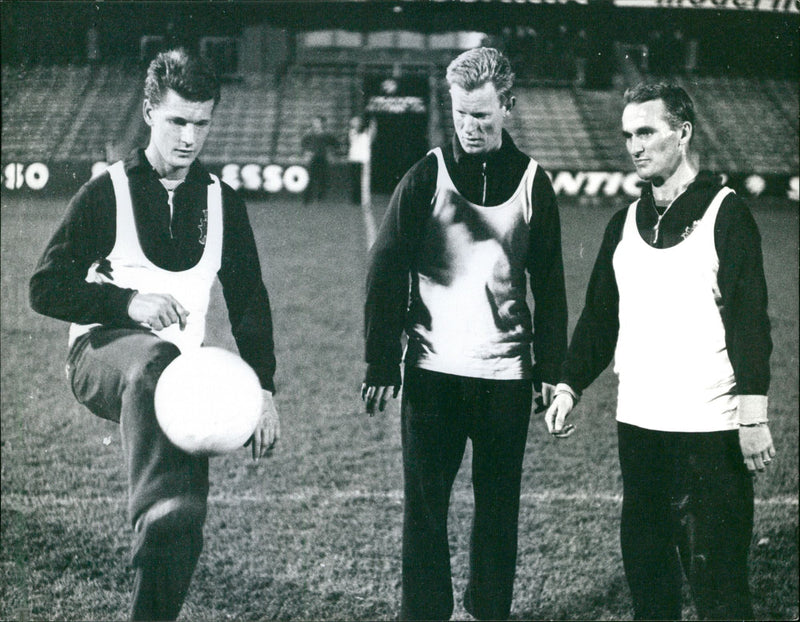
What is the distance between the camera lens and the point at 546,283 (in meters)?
2.71

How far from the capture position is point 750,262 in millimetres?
2420

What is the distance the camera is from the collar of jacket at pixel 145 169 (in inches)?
103

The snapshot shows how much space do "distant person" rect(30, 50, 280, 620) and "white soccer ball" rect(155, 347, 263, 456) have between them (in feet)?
0.12

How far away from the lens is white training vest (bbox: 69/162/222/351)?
102 inches

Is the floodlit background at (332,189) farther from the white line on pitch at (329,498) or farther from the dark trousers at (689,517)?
the dark trousers at (689,517)

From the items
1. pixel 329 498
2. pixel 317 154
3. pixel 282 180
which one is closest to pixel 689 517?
pixel 329 498

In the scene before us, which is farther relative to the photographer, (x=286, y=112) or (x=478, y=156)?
(x=286, y=112)

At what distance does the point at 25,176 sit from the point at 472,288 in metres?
1.67

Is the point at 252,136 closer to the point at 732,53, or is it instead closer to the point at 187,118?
the point at 187,118

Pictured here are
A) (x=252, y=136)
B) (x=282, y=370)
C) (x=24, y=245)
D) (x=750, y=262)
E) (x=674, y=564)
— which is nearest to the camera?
(x=750, y=262)

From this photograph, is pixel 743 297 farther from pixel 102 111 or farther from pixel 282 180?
pixel 102 111

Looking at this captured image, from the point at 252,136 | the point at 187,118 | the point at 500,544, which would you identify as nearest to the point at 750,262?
the point at 500,544

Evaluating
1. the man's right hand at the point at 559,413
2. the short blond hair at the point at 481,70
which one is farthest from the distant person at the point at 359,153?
the man's right hand at the point at 559,413

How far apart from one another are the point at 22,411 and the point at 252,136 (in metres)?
1.94
